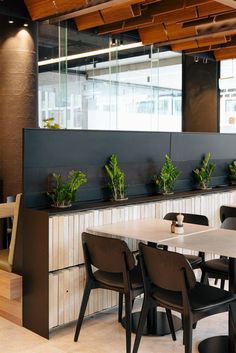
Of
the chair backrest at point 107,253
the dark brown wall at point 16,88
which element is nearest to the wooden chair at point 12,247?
the chair backrest at point 107,253

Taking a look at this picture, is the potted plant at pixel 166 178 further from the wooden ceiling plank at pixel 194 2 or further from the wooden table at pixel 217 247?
the wooden ceiling plank at pixel 194 2

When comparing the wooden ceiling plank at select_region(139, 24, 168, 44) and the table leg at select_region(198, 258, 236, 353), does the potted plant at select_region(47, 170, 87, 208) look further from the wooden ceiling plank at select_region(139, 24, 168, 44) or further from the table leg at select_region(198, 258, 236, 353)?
the wooden ceiling plank at select_region(139, 24, 168, 44)

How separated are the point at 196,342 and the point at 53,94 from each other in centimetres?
402

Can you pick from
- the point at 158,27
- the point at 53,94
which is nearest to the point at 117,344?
the point at 53,94

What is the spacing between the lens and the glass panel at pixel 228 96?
26.9 feet

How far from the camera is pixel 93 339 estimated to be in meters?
3.74

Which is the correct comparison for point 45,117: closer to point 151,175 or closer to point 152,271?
point 151,175

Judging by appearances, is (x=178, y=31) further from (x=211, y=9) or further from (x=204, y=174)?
(x=204, y=174)

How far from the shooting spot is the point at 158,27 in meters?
6.57

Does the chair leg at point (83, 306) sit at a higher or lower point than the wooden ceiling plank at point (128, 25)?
lower

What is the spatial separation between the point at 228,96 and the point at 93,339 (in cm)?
568

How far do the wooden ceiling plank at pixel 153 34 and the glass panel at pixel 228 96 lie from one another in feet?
6.45

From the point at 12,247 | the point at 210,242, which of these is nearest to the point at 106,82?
the point at 12,247

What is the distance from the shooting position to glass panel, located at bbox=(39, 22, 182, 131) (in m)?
6.46
